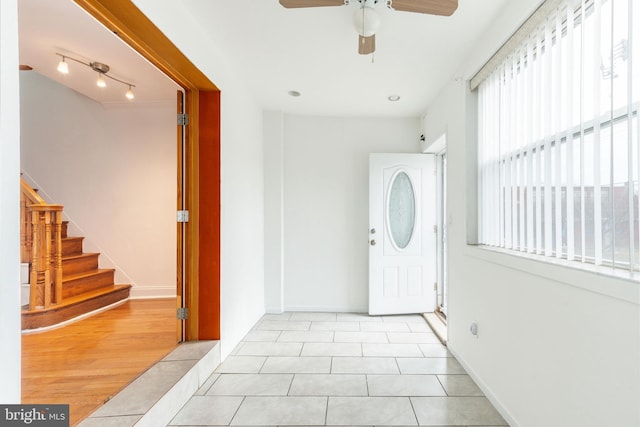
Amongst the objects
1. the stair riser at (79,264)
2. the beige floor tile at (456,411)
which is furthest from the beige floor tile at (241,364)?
the stair riser at (79,264)

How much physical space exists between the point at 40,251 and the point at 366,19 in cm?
364

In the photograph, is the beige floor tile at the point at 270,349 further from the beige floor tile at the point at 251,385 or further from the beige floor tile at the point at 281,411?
the beige floor tile at the point at 281,411

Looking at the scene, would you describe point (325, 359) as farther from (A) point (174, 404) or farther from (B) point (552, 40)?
(B) point (552, 40)

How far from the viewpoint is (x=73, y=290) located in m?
3.49

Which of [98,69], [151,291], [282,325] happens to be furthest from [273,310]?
[98,69]

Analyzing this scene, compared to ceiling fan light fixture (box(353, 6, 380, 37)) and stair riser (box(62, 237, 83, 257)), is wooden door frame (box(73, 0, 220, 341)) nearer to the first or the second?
ceiling fan light fixture (box(353, 6, 380, 37))

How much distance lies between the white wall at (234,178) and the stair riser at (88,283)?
1.97 m

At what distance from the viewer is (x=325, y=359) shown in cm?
271

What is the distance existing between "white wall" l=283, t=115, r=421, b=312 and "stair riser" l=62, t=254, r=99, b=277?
8.02ft

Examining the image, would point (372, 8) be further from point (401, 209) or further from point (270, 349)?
point (270, 349)

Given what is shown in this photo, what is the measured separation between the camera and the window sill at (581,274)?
3.56 ft

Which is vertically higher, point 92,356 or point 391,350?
point 92,356

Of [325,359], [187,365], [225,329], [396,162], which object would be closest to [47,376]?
[187,365]

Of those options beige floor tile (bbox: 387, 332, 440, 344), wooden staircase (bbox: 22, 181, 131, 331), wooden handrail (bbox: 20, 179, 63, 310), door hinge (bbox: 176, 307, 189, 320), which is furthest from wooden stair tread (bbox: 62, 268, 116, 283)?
beige floor tile (bbox: 387, 332, 440, 344)
